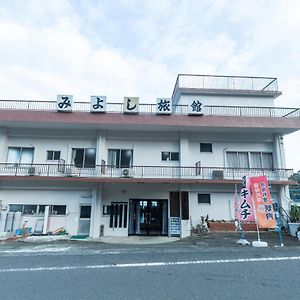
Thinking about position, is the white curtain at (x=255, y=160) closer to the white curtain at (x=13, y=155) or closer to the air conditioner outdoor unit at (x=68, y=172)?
the air conditioner outdoor unit at (x=68, y=172)

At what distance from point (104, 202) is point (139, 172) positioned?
2737 mm

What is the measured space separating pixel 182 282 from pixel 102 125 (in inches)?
402

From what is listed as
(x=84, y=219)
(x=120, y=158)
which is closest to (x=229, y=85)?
(x=120, y=158)

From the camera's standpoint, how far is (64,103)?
13.7 metres

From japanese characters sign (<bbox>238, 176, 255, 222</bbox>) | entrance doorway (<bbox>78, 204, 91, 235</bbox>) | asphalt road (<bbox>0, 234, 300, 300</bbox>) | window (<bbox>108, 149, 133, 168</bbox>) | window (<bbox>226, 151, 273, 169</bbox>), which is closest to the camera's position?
asphalt road (<bbox>0, 234, 300, 300</bbox>)

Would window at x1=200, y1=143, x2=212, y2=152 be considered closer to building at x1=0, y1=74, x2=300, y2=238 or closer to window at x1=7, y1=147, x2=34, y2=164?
building at x1=0, y1=74, x2=300, y2=238

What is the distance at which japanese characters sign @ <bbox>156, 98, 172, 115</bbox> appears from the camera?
44.9 ft

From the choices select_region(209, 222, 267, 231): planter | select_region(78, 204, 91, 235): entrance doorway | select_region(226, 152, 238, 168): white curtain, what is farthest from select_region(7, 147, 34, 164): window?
select_region(226, 152, 238, 168): white curtain

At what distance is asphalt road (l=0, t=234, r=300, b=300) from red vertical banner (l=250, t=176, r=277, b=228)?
1.04 m

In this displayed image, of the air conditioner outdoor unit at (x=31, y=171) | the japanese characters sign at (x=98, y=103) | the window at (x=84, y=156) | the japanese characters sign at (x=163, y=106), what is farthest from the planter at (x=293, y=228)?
the air conditioner outdoor unit at (x=31, y=171)

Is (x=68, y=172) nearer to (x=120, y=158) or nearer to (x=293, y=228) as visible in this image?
(x=120, y=158)

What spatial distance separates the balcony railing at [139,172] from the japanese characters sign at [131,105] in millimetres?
3391

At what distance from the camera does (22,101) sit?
14227 mm

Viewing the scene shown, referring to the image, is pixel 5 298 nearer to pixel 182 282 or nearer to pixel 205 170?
pixel 182 282
